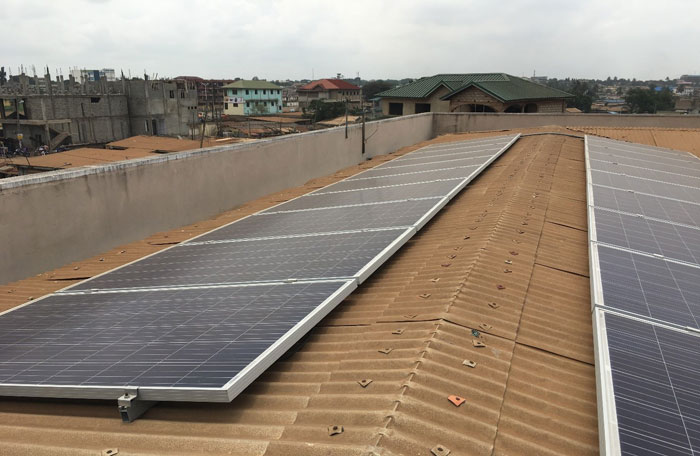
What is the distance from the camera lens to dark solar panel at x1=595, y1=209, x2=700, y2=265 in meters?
7.25

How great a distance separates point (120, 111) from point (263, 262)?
8068 cm

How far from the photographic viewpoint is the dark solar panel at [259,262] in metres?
6.73

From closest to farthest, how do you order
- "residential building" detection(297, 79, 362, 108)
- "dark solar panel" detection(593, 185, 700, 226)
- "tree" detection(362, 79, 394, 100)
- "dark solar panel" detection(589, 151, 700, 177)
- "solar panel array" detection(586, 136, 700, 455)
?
"solar panel array" detection(586, 136, 700, 455)
"dark solar panel" detection(593, 185, 700, 226)
"dark solar panel" detection(589, 151, 700, 177)
"tree" detection(362, 79, 394, 100)
"residential building" detection(297, 79, 362, 108)

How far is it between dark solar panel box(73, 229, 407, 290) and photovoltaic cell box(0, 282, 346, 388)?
511 millimetres

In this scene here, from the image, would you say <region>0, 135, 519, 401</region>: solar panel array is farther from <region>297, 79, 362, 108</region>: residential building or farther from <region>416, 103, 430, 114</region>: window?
<region>297, 79, 362, 108</region>: residential building

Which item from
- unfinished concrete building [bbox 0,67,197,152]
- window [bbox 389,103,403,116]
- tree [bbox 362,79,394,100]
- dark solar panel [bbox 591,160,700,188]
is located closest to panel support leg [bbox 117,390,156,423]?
dark solar panel [bbox 591,160,700,188]

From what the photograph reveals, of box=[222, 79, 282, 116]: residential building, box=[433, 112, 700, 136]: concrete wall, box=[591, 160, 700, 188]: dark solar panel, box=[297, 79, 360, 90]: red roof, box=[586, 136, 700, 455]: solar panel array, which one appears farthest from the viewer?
box=[297, 79, 360, 90]: red roof

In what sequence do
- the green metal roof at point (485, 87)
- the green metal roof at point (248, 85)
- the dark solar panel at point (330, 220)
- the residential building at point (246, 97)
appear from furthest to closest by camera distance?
the green metal roof at point (248, 85)
the residential building at point (246, 97)
the green metal roof at point (485, 87)
the dark solar panel at point (330, 220)

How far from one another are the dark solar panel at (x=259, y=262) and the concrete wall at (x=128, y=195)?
265 centimetres

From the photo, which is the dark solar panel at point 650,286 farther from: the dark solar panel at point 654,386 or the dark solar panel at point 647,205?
the dark solar panel at point 647,205

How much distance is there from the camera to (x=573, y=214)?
9945mm

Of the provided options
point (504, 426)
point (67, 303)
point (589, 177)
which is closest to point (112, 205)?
point (67, 303)

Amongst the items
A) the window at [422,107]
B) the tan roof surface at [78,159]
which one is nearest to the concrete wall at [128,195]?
the tan roof surface at [78,159]

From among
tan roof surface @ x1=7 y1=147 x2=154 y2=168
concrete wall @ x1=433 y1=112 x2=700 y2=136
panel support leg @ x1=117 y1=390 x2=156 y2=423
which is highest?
concrete wall @ x1=433 y1=112 x2=700 y2=136
